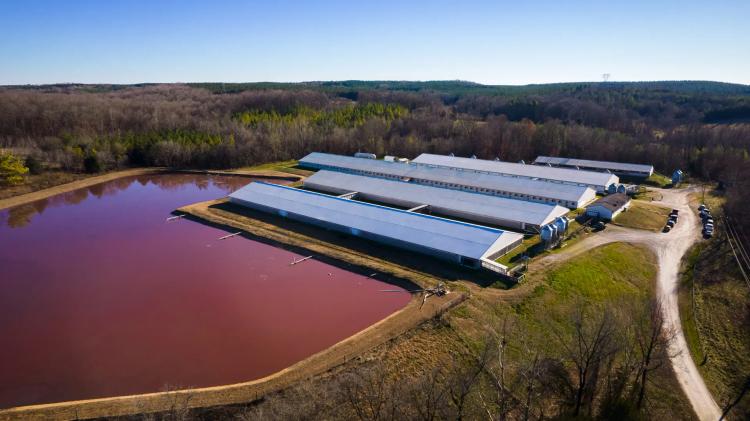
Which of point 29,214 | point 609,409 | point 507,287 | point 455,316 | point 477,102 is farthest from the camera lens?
point 477,102

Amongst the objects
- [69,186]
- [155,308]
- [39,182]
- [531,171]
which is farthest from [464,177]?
[39,182]

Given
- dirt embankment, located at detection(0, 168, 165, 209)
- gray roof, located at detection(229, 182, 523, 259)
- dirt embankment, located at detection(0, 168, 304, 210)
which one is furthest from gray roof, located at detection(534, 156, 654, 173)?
dirt embankment, located at detection(0, 168, 165, 209)

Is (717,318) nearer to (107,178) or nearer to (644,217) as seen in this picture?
(644,217)

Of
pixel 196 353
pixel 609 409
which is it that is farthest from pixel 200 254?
pixel 609 409

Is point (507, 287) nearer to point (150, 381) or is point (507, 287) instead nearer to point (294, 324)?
point (294, 324)

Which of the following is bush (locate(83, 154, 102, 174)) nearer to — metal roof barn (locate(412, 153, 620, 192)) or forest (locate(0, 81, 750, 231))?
forest (locate(0, 81, 750, 231))

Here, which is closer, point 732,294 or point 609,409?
point 609,409
